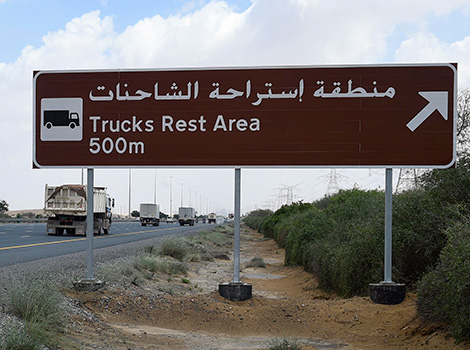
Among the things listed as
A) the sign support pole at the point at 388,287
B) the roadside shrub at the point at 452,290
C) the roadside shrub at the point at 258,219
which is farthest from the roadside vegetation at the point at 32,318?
the roadside shrub at the point at 258,219

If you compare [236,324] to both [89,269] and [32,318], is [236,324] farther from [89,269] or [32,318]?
[32,318]

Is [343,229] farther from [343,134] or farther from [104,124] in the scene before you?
[104,124]

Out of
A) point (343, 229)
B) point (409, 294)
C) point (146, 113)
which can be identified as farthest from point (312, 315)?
point (343, 229)

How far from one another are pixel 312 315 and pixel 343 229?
6.99m

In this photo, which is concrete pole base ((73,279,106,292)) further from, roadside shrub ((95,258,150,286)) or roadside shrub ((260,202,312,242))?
roadside shrub ((260,202,312,242))

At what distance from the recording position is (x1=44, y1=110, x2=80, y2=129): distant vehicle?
1173 centimetres

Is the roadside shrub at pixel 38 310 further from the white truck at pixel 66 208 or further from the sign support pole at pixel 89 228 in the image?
the white truck at pixel 66 208

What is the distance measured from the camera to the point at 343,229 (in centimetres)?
1766

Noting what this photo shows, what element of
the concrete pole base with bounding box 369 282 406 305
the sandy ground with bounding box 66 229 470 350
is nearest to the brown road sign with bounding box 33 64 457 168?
the concrete pole base with bounding box 369 282 406 305

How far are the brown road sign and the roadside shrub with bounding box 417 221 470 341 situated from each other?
2.71 meters

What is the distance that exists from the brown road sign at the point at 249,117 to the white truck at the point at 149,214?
7353cm

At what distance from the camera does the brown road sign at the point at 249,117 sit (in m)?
11.1

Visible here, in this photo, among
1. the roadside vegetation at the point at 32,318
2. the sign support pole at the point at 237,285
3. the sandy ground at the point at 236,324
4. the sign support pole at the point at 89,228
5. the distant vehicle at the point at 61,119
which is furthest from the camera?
the distant vehicle at the point at 61,119

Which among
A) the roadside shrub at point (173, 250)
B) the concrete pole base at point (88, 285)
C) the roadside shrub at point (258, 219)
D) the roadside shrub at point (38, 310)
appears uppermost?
the roadside shrub at point (38, 310)
